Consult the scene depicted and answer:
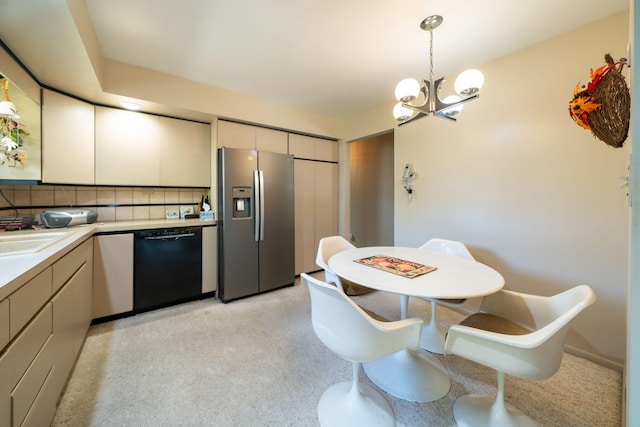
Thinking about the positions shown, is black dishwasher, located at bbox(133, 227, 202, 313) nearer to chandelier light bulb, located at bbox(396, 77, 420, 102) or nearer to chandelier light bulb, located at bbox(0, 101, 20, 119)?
chandelier light bulb, located at bbox(0, 101, 20, 119)

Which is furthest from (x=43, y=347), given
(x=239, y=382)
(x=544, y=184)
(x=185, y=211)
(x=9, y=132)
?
(x=544, y=184)

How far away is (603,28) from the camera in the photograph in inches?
67.8

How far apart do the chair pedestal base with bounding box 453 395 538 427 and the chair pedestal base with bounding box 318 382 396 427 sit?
385 millimetres

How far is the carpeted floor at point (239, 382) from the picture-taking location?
1341mm

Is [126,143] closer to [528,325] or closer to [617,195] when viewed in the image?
[528,325]

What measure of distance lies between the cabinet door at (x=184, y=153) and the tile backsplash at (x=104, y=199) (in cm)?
25

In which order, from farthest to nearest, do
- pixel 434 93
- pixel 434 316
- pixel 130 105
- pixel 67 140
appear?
pixel 130 105, pixel 67 140, pixel 434 316, pixel 434 93

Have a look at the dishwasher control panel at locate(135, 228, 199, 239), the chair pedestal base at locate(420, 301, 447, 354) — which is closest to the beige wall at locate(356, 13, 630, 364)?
the chair pedestal base at locate(420, 301, 447, 354)

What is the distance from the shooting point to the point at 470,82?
1445 millimetres

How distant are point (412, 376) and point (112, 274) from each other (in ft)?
8.97

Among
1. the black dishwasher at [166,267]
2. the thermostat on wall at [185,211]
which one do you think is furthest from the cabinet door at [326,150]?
the black dishwasher at [166,267]

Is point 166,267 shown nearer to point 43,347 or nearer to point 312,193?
point 43,347

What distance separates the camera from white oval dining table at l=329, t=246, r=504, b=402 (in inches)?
47.5

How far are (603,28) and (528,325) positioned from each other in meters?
2.17
